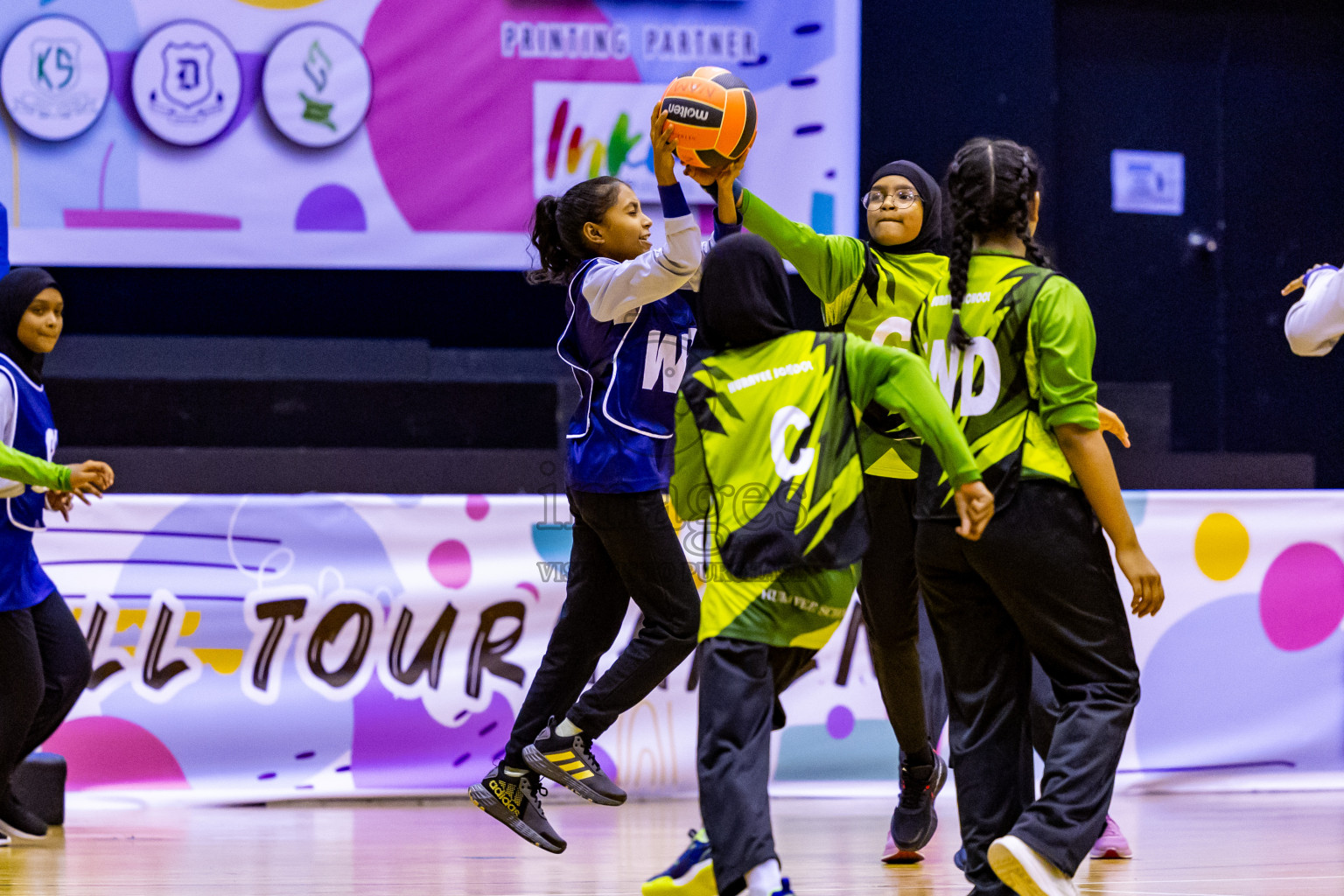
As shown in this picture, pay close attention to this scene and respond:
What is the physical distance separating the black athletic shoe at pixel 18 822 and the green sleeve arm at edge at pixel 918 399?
3034 mm

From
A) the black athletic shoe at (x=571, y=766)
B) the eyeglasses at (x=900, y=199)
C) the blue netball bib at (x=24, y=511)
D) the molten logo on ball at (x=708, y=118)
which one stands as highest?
the molten logo on ball at (x=708, y=118)

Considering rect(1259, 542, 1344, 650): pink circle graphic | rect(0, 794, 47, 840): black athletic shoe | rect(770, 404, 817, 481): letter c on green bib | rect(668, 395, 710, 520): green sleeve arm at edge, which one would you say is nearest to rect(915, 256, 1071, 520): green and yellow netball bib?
rect(770, 404, 817, 481): letter c on green bib

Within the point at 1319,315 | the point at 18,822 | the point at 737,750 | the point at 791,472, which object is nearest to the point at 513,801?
the point at 737,750

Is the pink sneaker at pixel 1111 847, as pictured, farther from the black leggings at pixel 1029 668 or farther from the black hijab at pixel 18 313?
the black hijab at pixel 18 313

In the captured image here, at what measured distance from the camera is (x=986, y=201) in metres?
2.75

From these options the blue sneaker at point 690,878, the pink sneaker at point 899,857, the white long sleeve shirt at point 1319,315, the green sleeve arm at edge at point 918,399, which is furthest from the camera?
the pink sneaker at point 899,857

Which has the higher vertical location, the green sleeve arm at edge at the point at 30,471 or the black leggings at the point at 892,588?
the green sleeve arm at edge at the point at 30,471

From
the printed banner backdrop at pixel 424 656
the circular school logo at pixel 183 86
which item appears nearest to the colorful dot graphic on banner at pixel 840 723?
the printed banner backdrop at pixel 424 656

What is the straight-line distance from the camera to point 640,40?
689cm

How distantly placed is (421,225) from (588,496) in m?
3.79

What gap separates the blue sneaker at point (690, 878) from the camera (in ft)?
9.50

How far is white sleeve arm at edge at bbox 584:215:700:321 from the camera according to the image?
3051 mm

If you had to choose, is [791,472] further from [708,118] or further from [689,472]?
[708,118]

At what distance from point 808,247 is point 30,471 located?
204 cm
